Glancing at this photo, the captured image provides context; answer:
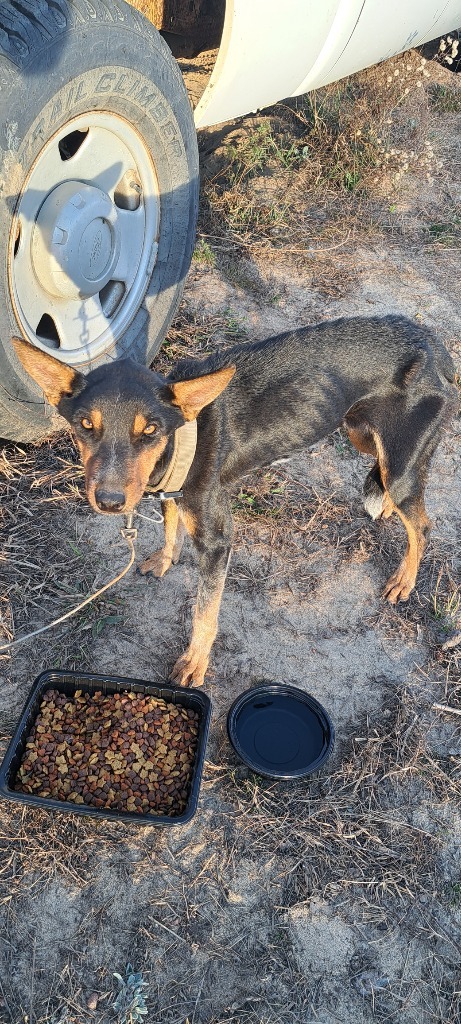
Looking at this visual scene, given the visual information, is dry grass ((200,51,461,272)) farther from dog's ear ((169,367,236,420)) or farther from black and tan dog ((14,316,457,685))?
dog's ear ((169,367,236,420))

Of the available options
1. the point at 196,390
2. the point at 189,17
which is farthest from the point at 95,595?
the point at 189,17

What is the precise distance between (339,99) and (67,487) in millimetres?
5075

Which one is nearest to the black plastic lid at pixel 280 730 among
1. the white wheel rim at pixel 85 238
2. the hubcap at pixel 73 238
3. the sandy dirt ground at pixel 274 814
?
the sandy dirt ground at pixel 274 814

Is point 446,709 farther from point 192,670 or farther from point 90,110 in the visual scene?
point 90,110

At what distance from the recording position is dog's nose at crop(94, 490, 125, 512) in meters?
2.98

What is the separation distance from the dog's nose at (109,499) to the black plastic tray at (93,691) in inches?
35.6

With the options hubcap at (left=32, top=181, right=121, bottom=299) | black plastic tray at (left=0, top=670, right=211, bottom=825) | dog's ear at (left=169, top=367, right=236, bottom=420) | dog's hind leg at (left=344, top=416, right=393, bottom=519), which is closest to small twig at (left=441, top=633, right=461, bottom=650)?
dog's hind leg at (left=344, top=416, right=393, bottom=519)

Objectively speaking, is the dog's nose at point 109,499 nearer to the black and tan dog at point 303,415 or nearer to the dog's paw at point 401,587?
the black and tan dog at point 303,415

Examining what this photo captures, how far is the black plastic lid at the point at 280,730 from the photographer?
3.51 m

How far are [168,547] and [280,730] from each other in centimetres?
119

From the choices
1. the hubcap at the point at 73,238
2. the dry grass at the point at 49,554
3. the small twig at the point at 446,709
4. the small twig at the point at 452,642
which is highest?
the hubcap at the point at 73,238

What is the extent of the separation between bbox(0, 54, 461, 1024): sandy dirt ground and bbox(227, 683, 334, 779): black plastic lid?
9 cm

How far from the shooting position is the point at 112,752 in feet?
10.9

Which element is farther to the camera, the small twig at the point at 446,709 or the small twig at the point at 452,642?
the small twig at the point at 452,642
